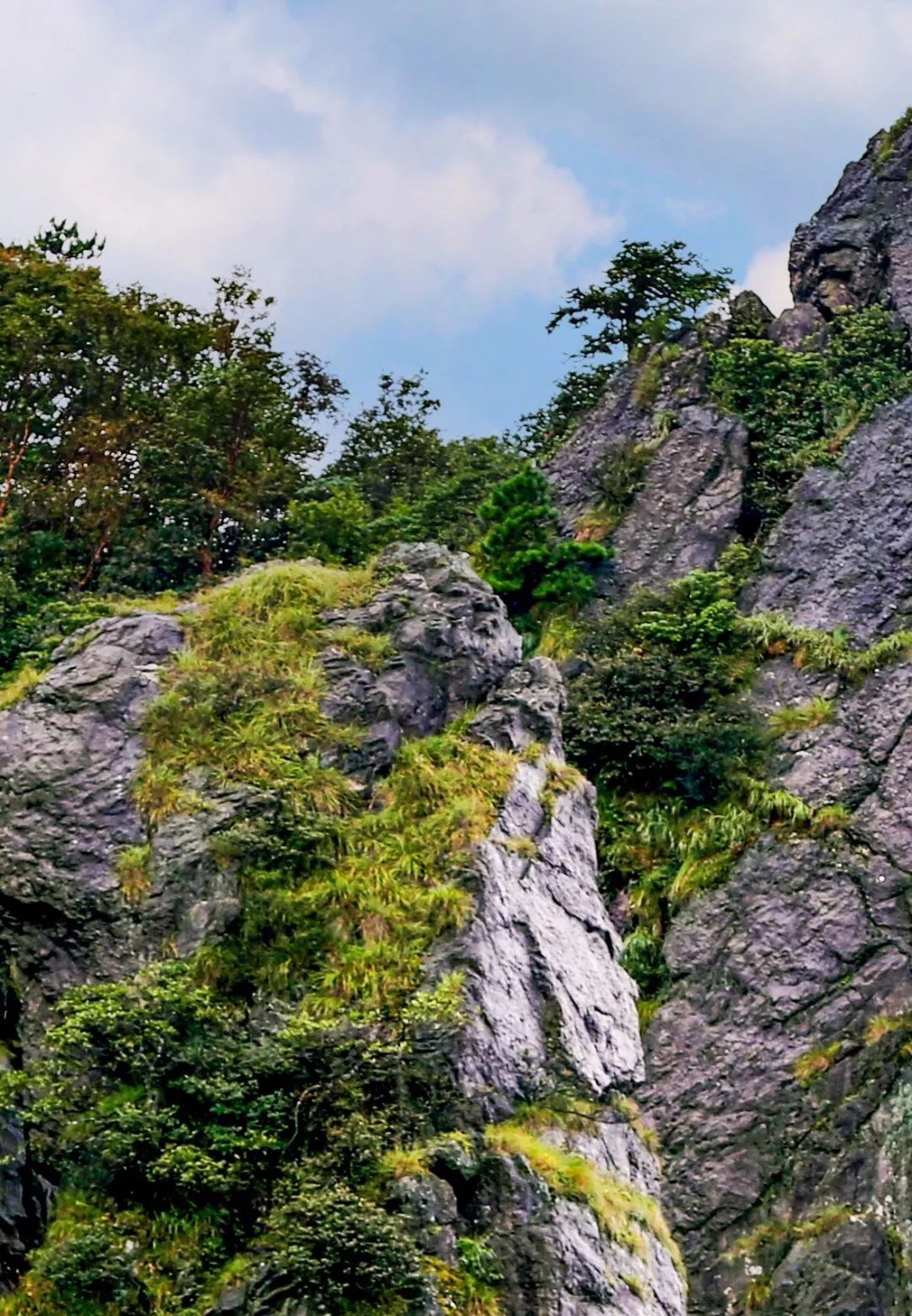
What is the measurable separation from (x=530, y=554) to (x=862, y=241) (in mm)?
10735

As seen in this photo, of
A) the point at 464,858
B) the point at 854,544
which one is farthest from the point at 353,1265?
the point at 854,544

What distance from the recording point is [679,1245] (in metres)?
14.9

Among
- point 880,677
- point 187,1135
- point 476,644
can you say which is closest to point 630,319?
point 880,677

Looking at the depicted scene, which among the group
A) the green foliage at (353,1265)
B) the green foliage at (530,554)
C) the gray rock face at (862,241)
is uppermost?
the gray rock face at (862,241)

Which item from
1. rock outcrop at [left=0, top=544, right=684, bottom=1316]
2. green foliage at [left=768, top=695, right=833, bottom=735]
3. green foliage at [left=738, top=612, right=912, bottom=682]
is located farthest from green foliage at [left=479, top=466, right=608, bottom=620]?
rock outcrop at [left=0, top=544, right=684, bottom=1316]

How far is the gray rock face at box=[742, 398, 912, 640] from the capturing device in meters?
21.2

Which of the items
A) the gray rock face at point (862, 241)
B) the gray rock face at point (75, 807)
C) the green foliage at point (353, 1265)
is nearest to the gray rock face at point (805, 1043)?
the green foliage at point (353, 1265)

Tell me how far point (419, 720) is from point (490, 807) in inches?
74.2

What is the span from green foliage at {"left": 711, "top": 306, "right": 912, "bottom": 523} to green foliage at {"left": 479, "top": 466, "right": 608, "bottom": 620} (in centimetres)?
344

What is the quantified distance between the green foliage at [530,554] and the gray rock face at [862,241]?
8.13 metres

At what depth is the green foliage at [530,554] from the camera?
22.4 meters

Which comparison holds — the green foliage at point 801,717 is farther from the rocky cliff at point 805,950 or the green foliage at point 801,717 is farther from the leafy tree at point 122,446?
the leafy tree at point 122,446

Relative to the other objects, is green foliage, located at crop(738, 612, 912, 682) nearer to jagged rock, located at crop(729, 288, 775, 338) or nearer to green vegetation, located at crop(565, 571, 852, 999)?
green vegetation, located at crop(565, 571, 852, 999)

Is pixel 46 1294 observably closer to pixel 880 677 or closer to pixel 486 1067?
pixel 486 1067
